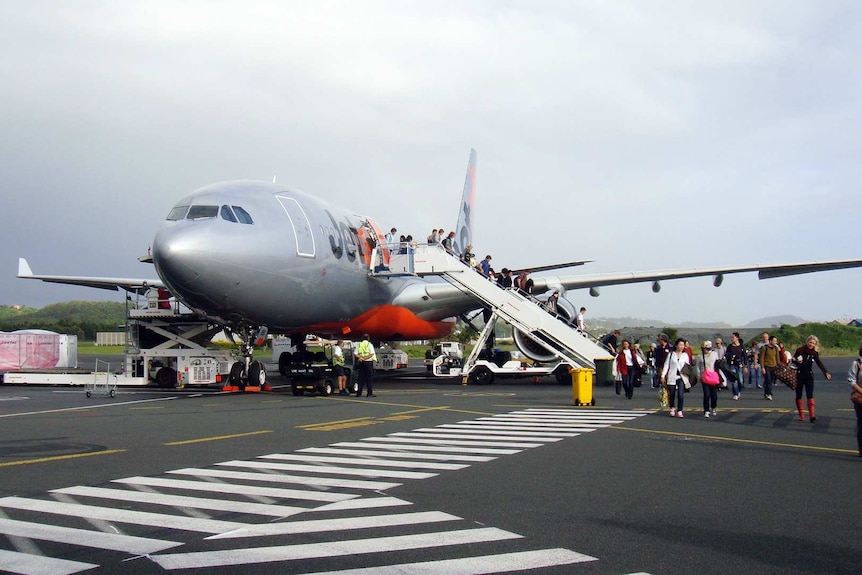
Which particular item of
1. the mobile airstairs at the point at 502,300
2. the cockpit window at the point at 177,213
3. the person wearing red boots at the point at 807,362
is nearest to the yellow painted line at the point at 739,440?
the person wearing red boots at the point at 807,362

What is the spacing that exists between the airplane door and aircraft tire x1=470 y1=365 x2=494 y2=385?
8.58 metres

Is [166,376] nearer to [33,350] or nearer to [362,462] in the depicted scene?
[33,350]

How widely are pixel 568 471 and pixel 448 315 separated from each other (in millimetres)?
20204

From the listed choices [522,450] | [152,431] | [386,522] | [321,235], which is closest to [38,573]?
[386,522]

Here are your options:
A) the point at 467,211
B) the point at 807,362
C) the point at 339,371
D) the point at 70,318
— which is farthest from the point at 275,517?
the point at 70,318

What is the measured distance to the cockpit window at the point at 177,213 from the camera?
729 inches

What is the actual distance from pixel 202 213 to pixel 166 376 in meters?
7.85

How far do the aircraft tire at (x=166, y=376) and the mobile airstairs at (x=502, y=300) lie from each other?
681cm

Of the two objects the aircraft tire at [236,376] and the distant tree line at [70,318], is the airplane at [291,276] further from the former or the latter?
the distant tree line at [70,318]

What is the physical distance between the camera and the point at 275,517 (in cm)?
673

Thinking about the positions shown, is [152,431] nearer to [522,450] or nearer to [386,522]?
[522,450]

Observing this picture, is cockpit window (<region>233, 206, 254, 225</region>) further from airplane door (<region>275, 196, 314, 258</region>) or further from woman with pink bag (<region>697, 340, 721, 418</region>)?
woman with pink bag (<region>697, 340, 721, 418</region>)

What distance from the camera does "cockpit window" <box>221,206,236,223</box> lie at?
18547mm

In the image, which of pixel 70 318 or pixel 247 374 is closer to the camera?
pixel 247 374
